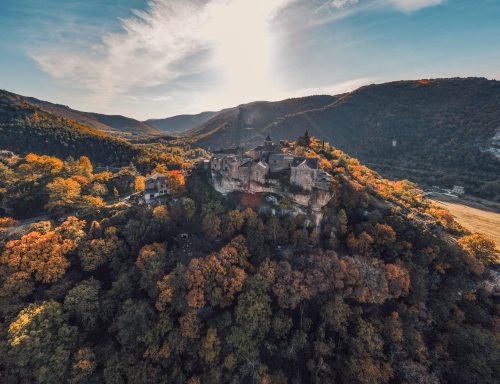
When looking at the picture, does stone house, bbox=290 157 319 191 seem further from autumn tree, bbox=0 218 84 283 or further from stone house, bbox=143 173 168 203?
autumn tree, bbox=0 218 84 283

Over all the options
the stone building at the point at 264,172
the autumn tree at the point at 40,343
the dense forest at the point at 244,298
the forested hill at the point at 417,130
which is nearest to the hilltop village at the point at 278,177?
the stone building at the point at 264,172

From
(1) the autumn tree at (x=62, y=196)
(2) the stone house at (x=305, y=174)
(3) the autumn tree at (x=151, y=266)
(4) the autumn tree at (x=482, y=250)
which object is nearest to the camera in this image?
(3) the autumn tree at (x=151, y=266)

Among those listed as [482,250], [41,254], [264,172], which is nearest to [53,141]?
[41,254]

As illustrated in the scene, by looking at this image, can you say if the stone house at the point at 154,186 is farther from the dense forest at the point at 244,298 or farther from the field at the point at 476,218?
the field at the point at 476,218

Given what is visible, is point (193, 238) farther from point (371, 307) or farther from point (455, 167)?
point (455, 167)

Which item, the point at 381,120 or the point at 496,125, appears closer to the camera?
the point at 496,125

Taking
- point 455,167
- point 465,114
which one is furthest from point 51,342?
point 465,114
